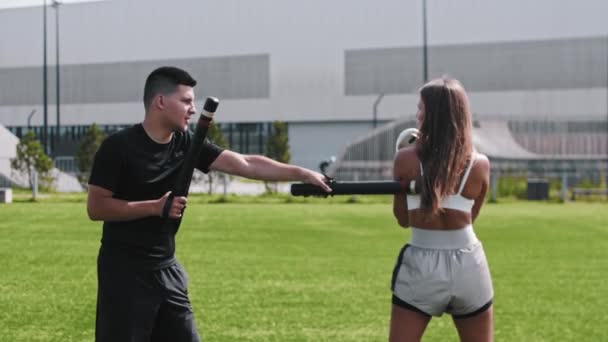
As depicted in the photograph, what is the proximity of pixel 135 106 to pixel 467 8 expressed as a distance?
27.1 meters

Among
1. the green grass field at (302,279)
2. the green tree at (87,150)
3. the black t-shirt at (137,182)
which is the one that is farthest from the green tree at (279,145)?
the black t-shirt at (137,182)

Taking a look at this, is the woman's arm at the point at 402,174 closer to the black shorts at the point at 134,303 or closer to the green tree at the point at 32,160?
the black shorts at the point at 134,303

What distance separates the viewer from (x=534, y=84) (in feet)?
204

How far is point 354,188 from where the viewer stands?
126 inches

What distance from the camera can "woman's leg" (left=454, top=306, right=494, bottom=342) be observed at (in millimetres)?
3662

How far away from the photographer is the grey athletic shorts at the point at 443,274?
140 inches

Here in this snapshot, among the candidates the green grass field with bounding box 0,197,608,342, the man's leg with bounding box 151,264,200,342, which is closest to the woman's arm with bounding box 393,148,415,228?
the man's leg with bounding box 151,264,200,342

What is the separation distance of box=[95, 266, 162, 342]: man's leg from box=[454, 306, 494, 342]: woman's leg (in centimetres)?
145

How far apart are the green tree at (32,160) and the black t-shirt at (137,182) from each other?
119 ft

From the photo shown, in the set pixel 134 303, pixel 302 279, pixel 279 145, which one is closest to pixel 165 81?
pixel 134 303

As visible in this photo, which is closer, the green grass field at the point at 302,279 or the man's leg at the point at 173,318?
the man's leg at the point at 173,318

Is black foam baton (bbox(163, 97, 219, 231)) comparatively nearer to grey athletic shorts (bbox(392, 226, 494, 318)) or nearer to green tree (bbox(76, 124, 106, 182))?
grey athletic shorts (bbox(392, 226, 494, 318))

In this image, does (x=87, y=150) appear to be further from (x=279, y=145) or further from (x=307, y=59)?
(x=307, y=59)

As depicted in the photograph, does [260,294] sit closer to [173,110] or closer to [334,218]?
[173,110]
